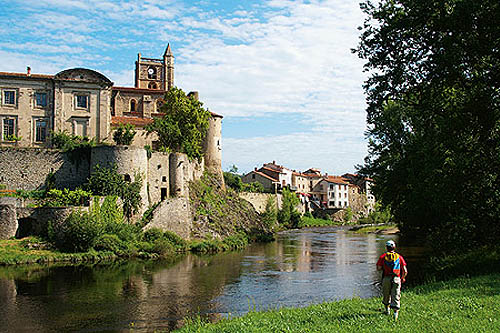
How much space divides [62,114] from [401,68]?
32057mm

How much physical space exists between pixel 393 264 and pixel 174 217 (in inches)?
1075

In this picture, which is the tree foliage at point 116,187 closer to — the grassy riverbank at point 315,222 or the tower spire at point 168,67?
the tower spire at point 168,67

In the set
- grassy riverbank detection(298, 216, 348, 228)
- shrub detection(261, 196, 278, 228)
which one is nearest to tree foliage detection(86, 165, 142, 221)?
shrub detection(261, 196, 278, 228)

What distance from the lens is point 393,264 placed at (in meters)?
10.1

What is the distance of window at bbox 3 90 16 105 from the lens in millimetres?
39969

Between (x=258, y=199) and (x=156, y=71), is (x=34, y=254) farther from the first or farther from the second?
(x=156, y=71)

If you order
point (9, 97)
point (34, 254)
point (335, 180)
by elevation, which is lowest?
point (34, 254)

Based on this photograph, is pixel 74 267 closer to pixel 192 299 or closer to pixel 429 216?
pixel 192 299

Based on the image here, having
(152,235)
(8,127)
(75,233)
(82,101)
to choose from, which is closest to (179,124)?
(82,101)

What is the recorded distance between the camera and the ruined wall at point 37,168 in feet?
111

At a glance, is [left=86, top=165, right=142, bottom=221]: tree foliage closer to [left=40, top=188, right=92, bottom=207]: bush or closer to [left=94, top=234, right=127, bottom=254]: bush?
[left=40, top=188, right=92, bottom=207]: bush

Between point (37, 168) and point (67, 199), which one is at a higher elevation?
point (37, 168)

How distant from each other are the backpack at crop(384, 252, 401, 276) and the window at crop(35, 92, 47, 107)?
1466 inches

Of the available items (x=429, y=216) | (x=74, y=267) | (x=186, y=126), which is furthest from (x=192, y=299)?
(x=186, y=126)
